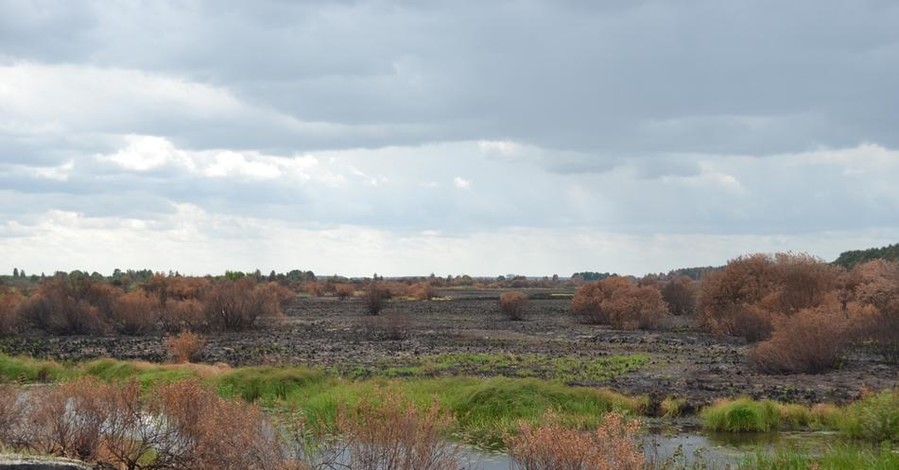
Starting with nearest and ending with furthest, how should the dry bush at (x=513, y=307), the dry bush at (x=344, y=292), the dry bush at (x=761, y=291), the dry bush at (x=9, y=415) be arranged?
1. the dry bush at (x=9, y=415)
2. the dry bush at (x=761, y=291)
3. the dry bush at (x=513, y=307)
4. the dry bush at (x=344, y=292)

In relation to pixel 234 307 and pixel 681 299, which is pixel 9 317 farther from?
pixel 681 299

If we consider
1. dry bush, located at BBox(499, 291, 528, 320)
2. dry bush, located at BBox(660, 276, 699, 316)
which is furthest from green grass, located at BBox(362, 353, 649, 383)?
dry bush, located at BBox(660, 276, 699, 316)

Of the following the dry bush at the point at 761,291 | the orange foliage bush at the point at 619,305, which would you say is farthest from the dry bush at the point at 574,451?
the orange foliage bush at the point at 619,305

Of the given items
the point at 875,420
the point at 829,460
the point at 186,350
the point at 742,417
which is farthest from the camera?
the point at 186,350

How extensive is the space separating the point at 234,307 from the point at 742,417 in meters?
38.6

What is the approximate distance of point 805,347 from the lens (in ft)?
96.6

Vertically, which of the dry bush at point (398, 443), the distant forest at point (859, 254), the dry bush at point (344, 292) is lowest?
the dry bush at point (398, 443)

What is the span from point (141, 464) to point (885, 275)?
1331 inches

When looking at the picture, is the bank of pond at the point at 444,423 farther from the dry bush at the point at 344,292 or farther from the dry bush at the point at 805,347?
the dry bush at the point at 344,292

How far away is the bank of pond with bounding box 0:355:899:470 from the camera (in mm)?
11094

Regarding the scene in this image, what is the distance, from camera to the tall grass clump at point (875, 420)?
60.8 feet

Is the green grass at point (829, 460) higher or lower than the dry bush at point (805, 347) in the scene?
lower

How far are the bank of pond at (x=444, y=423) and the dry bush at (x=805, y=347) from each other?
7591 millimetres

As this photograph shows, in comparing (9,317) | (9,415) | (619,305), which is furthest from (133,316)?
(9,415)
